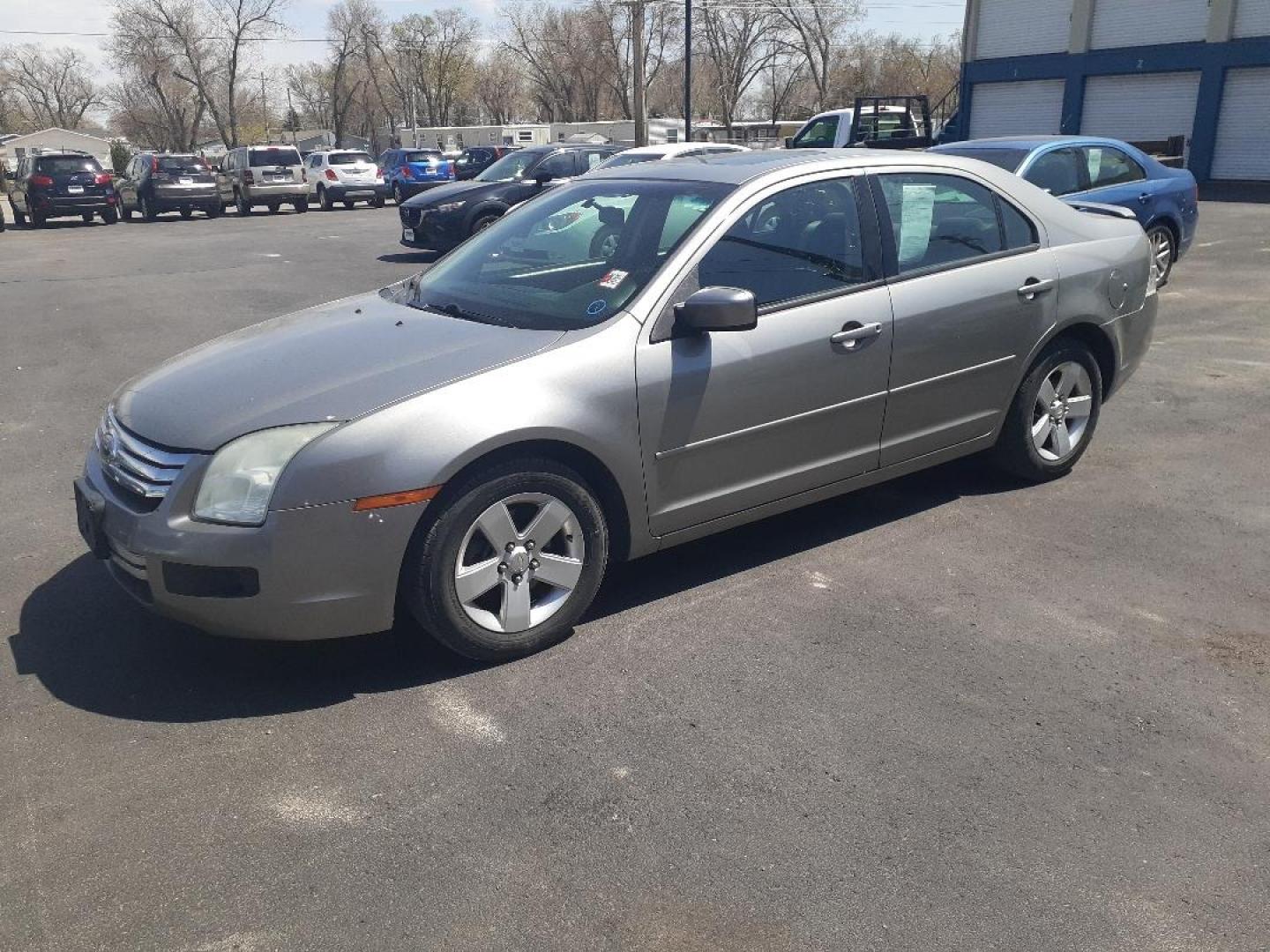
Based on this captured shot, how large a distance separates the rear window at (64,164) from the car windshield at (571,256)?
79.1 feet

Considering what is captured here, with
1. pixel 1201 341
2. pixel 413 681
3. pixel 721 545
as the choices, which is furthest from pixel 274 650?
pixel 1201 341

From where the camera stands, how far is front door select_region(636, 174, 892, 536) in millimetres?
4016

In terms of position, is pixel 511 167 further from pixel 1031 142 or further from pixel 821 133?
pixel 1031 142

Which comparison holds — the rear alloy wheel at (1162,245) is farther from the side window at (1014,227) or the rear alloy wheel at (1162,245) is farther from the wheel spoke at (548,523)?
the wheel spoke at (548,523)

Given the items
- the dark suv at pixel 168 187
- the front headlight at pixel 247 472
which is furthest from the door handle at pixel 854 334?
the dark suv at pixel 168 187

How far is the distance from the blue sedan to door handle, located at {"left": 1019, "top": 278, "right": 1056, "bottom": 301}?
520 centimetres

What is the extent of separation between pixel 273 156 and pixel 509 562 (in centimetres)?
2822

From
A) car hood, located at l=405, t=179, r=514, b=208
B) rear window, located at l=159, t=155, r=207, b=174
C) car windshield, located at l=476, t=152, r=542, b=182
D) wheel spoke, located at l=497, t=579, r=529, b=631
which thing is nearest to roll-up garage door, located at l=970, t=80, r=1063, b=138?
car windshield, located at l=476, t=152, r=542, b=182

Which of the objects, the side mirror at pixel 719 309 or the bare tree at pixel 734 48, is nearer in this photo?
the side mirror at pixel 719 309

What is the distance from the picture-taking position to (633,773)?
10.4ft

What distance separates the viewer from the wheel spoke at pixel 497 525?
12.0 ft

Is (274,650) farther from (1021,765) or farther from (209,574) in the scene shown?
(1021,765)

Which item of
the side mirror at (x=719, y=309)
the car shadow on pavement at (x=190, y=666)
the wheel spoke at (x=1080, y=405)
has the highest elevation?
the side mirror at (x=719, y=309)

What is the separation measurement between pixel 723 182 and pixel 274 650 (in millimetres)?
2478
